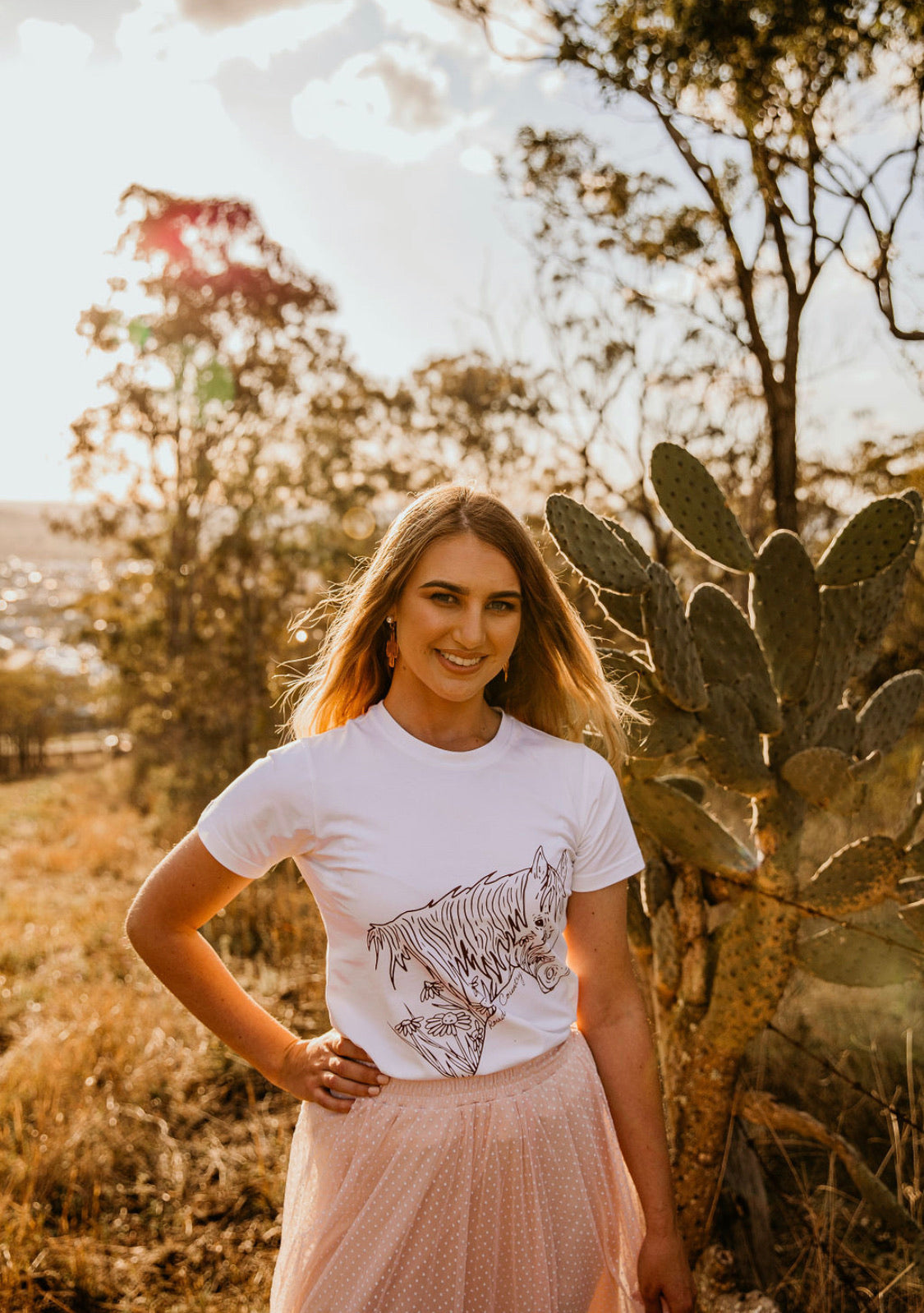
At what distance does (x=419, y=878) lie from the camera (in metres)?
1.44

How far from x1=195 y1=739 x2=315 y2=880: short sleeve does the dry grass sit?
6.06 feet

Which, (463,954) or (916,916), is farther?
(916,916)

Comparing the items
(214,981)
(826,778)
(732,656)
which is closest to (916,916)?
(826,778)

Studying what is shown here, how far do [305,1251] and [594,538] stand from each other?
1.46 m

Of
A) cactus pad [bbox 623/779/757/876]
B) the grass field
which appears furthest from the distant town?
cactus pad [bbox 623/779/757/876]

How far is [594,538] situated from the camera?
79.1 inches

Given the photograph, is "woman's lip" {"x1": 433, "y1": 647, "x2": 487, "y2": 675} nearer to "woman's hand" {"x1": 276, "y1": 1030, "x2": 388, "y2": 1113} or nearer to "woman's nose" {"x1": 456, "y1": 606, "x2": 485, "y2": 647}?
"woman's nose" {"x1": 456, "y1": 606, "x2": 485, "y2": 647}

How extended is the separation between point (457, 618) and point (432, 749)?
0.77 feet

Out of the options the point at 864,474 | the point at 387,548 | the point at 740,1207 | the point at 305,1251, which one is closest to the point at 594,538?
the point at 387,548

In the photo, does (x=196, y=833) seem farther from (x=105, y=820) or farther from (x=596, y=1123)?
(x=105, y=820)

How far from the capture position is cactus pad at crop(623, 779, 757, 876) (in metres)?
2.27

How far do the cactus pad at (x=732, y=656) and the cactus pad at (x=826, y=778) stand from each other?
0.15 m

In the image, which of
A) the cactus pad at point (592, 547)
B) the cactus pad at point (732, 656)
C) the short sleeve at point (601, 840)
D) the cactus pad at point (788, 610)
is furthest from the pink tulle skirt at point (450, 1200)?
the cactus pad at point (788, 610)

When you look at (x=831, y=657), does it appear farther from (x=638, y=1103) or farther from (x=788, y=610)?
(x=638, y=1103)
